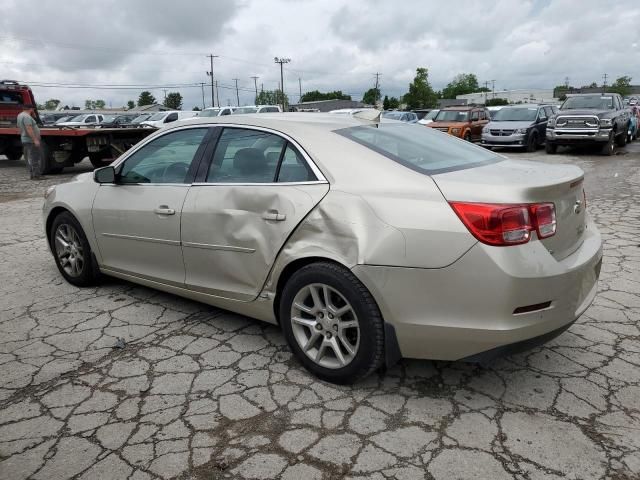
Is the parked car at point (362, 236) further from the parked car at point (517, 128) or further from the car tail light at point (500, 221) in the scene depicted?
the parked car at point (517, 128)

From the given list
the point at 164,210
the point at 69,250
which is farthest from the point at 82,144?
the point at 164,210

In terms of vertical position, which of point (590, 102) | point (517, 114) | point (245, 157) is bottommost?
point (245, 157)

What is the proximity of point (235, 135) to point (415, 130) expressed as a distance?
1239 millimetres

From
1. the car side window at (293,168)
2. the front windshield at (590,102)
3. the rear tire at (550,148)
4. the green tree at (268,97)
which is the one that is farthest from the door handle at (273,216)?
the green tree at (268,97)

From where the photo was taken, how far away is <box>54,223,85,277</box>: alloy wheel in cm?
457

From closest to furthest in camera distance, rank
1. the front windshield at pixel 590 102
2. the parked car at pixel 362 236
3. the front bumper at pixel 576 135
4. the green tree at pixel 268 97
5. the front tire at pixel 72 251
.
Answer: the parked car at pixel 362 236 → the front tire at pixel 72 251 → the front bumper at pixel 576 135 → the front windshield at pixel 590 102 → the green tree at pixel 268 97

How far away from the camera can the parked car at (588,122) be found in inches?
587

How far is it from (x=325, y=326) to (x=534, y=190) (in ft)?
4.21

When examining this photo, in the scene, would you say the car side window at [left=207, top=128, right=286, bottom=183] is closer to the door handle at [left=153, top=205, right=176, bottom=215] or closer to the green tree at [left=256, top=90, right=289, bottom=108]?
the door handle at [left=153, top=205, right=176, bottom=215]

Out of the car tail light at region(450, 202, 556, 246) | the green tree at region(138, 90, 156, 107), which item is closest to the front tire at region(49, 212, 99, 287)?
the car tail light at region(450, 202, 556, 246)

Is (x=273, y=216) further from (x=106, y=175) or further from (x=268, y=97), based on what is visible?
(x=268, y=97)

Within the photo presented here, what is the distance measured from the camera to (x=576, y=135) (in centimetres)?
1515

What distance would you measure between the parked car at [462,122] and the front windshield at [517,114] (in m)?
1.06

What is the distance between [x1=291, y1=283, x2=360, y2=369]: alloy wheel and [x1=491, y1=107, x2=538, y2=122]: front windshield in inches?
669
